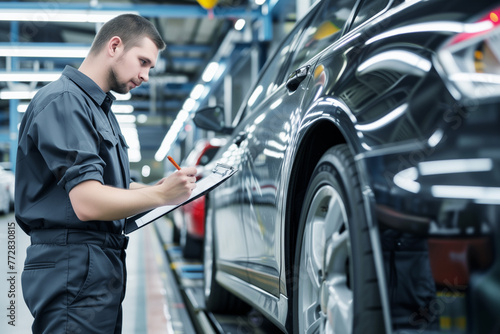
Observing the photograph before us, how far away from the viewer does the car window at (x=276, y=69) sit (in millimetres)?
2998

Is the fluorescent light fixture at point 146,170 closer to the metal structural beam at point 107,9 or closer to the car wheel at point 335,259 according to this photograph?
the metal structural beam at point 107,9

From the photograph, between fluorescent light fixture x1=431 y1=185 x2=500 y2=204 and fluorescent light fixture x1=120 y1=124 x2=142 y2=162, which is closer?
fluorescent light fixture x1=431 y1=185 x2=500 y2=204

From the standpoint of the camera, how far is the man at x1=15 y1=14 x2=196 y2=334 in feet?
5.49

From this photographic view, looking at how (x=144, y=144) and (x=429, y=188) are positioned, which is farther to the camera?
(x=144, y=144)

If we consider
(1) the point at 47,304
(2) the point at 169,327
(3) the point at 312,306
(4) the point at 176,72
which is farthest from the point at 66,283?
(4) the point at 176,72

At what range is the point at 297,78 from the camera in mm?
2256

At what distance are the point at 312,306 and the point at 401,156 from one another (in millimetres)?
788

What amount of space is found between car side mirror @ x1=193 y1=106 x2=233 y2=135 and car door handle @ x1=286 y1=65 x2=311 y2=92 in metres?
1.46

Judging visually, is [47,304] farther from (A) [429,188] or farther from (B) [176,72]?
(B) [176,72]

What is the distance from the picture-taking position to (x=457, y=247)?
45.7 inches

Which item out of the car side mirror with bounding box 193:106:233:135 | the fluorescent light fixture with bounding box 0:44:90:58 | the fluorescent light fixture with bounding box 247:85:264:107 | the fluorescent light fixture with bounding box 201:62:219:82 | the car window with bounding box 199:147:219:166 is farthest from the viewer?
the fluorescent light fixture with bounding box 201:62:219:82

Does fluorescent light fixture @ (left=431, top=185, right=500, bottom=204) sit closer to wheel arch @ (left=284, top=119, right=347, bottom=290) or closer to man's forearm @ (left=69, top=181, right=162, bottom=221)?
wheel arch @ (left=284, top=119, right=347, bottom=290)

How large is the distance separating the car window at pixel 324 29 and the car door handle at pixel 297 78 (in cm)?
20

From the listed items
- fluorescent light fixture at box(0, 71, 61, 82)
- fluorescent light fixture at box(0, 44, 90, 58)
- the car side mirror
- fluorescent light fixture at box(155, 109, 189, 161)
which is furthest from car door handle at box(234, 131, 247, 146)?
fluorescent light fixture at box(155, 109, 189, 161)
